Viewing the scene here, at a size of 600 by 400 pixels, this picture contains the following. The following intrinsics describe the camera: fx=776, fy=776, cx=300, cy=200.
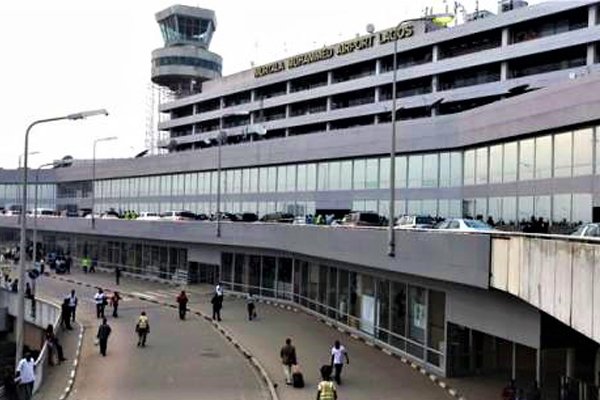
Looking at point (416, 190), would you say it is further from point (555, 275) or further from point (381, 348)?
point (555, 275)

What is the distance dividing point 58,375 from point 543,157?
82.8ft

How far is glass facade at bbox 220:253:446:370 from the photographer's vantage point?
2670 cm

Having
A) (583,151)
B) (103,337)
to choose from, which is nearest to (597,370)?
(103,337)

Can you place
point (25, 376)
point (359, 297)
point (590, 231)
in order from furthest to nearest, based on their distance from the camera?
point (359, 297) < point (25, 376) < point (590, 231)

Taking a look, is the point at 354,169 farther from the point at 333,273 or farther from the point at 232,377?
the point at 232,377

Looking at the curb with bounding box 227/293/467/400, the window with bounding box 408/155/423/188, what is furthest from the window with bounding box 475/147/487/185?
the curb with bounding box 227/293/467/400

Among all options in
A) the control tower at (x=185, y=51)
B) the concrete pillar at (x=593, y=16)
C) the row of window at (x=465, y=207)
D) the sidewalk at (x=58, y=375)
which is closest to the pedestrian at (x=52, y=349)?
the sidewalk at (x=58, y=375)

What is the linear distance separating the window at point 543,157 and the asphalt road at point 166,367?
17.8 m

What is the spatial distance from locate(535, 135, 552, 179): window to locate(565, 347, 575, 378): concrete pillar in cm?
1931

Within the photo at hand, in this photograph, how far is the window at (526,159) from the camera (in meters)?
39.3

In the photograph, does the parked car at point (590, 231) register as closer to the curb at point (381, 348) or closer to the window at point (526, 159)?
the curb at point (381, 348)

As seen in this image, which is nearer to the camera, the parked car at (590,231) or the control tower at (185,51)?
the parked car at (590,231)

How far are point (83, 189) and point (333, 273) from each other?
68.3m

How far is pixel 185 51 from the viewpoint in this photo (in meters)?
123
